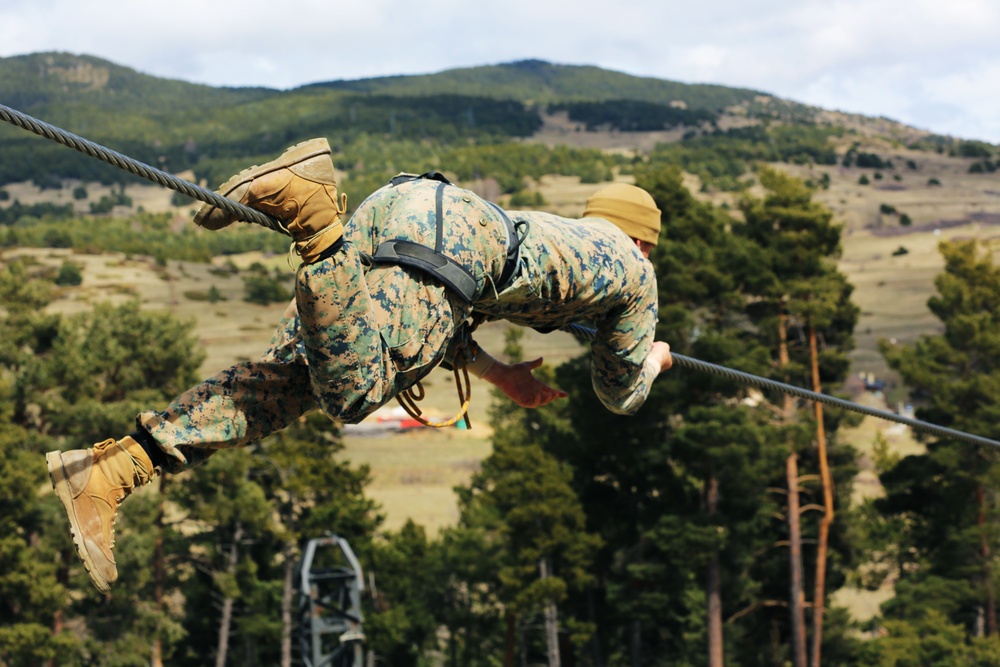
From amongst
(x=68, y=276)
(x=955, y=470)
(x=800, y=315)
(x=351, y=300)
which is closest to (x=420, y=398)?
(x=351, y=300)

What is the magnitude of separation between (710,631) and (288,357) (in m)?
27.0

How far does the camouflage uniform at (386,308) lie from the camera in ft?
10.9

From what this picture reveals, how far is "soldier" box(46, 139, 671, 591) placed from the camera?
3226mm

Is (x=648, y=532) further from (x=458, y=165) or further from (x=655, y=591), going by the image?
(x=458, y=165)

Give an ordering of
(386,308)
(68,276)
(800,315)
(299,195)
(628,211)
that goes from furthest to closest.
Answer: (68,276)
(800,315)
(628,211)
(386,308)
(299,195)

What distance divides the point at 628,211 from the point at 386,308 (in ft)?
4.96

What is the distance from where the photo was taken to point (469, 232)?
11.9ft

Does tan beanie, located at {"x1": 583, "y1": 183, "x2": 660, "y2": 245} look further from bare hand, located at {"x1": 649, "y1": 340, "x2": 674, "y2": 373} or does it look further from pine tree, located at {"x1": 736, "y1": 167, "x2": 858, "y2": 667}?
pine tree, located at {"x1": 736, "y1": 167, "x2": 858, "y2": 667}

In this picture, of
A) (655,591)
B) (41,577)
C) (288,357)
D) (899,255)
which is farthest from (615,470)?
(899,255)

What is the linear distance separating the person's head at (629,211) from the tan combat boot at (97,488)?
6.77 feet

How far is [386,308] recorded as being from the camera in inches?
137

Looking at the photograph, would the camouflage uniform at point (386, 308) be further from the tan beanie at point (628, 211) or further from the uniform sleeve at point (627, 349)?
the tan beanie at point (628, 211)

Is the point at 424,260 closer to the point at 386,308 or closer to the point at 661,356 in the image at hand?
the point at 386,308

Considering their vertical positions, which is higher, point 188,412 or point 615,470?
point 188,412
